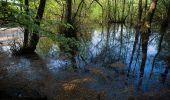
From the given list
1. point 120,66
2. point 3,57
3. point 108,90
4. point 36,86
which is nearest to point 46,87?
point 36,86

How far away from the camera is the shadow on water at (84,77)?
615 centimetres

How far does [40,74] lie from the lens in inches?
308

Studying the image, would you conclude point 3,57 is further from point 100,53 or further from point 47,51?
point 100,53

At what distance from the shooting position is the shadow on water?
242 inches

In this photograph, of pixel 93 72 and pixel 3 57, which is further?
pixel 3 57

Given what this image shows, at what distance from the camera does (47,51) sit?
11.1 meters

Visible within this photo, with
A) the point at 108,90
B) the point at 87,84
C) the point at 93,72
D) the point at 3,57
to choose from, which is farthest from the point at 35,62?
the point at 108,90

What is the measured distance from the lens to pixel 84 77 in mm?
7414

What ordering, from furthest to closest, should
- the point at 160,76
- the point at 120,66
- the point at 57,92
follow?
the point at 120,66, the point at 160,76, the point at 57,92

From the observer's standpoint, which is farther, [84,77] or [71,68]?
[71,68]

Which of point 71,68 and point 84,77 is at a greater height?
point 71,68

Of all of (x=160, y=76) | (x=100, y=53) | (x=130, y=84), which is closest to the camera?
(x=130, y=84)

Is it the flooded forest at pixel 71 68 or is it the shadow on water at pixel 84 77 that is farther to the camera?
the shadow on water at pixel 84 77

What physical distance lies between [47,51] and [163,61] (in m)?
4.40
